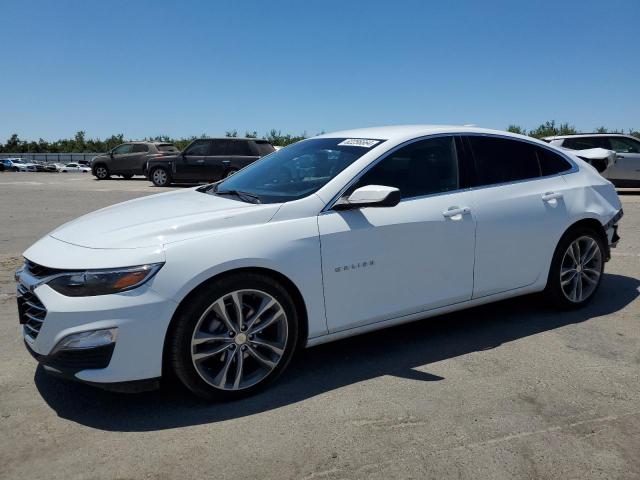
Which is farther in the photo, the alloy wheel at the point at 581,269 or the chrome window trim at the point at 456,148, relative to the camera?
the alloy wheel at the point at 581,269

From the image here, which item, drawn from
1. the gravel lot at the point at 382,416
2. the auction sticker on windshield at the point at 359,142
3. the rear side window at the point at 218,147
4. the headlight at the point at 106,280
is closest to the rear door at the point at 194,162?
the rear side window at the point at 218,147

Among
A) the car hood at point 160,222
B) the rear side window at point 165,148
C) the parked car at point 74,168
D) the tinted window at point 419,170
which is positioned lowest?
the parked car at point 74,168

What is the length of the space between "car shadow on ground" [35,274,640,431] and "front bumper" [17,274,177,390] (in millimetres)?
303

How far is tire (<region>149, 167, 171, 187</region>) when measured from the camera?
65.2 ft

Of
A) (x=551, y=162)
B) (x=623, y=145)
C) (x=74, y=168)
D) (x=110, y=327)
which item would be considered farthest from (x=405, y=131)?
(x=74, y=168)

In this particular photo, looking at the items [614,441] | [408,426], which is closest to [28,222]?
[408,426]

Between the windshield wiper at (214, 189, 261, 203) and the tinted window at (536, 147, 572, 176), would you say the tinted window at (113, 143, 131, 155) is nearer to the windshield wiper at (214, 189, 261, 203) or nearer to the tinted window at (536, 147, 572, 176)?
the windshield wiper at (214, 189, 261, 203)

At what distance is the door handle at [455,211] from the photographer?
388cm

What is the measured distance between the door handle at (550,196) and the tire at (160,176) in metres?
16.9

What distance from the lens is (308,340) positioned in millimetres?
3459

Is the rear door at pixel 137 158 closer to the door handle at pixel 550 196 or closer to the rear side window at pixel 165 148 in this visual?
the rear side window at pixel 165 148

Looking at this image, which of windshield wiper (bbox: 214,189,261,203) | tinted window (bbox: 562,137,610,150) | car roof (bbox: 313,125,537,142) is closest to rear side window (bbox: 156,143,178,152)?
tinted window (bbox: 562,137,610,150)

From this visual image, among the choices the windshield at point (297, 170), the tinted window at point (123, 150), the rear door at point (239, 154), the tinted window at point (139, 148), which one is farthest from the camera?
the tinted window at point (123, 150)

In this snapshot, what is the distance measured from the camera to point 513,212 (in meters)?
4.20
